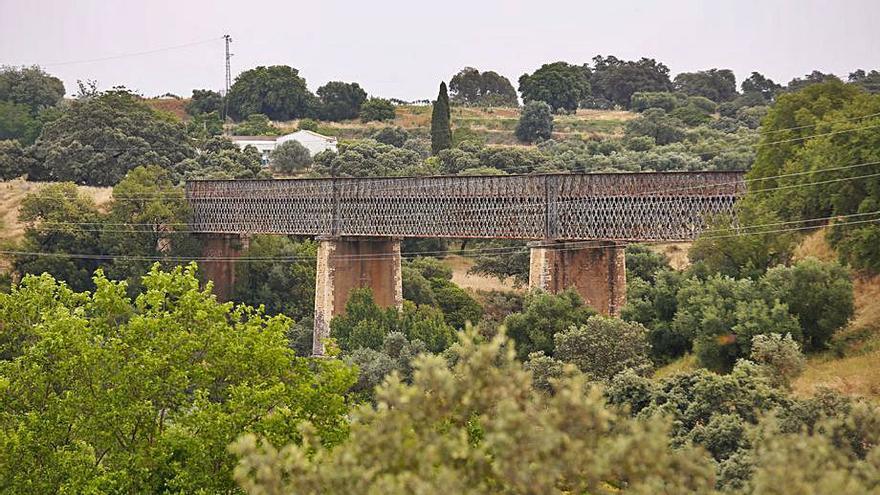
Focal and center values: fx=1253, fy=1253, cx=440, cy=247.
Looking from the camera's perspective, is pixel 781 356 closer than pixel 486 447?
No

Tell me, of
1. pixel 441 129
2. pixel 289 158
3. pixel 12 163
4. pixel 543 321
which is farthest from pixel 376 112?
pixel 543 321

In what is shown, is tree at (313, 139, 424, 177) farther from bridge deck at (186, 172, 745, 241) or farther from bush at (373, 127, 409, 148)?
bush at (373, 127, 409, 148)

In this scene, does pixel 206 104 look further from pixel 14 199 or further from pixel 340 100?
pixel 14 199

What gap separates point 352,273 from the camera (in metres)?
54.7

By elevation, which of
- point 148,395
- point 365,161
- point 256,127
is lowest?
point 148,395

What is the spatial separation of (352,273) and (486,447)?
42822 millimetres

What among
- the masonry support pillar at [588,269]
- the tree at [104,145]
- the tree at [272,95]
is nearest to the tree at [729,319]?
the masonry support pillar at [588,269]

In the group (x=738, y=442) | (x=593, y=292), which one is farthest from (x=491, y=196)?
(x=738, y=442)

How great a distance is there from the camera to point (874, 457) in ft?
38.2

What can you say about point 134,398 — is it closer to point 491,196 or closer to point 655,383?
point 655,383

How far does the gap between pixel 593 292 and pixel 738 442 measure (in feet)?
72.8

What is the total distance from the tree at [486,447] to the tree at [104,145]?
7060 cm

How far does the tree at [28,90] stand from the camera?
114m

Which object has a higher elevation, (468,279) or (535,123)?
(535,123)
